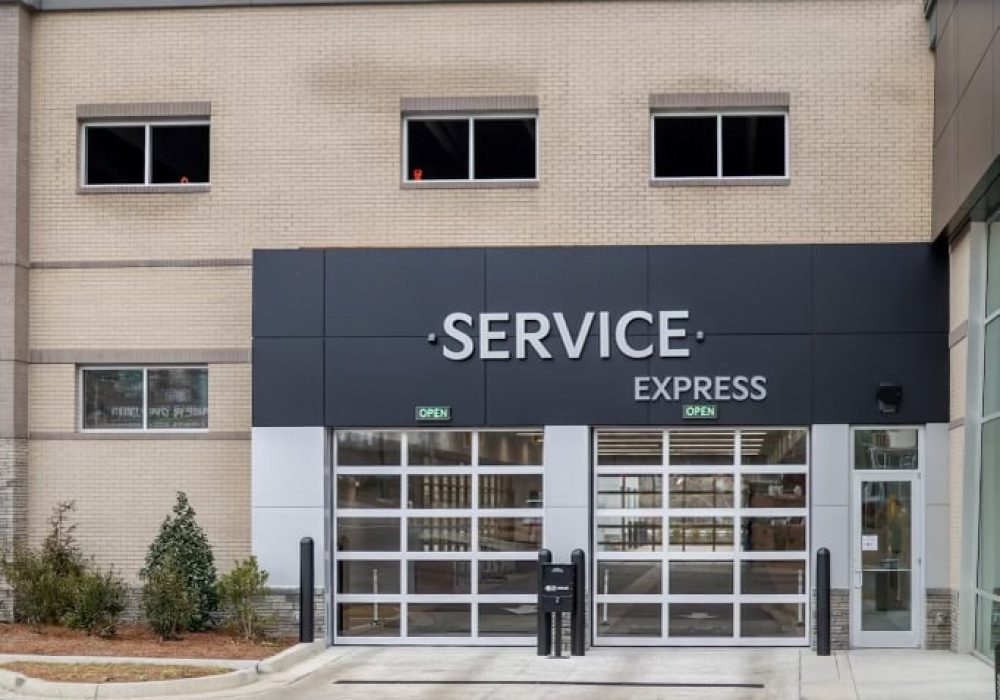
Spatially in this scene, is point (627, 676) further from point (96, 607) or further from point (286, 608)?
point (96, 607)

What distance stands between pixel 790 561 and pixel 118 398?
8.88m

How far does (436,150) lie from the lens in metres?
21.7

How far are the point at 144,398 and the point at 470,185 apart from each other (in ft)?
16.7

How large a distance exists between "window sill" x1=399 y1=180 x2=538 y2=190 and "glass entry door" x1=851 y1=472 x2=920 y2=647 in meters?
5.50

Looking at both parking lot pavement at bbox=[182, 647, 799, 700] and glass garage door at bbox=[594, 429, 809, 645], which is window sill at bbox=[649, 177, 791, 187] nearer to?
glass garage door at bbox=[594, 429, 809, 645]

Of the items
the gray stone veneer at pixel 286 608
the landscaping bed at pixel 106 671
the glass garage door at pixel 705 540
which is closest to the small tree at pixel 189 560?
the gray stone veneer at pixel 286 608

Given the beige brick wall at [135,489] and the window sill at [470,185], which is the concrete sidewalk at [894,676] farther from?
the beige brick wall at [135,489]

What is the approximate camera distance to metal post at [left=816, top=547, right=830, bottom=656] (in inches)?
782

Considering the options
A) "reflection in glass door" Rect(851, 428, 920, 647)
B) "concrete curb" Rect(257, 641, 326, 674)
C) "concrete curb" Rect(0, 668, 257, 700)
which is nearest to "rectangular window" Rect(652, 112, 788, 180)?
"reflection in glass door" Rect(851, 428, 920, 647)

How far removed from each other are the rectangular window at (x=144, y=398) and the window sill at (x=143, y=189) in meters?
2.29

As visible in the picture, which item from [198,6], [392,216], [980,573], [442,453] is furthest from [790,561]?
[198,6]

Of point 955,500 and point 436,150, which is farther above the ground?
point 436,150

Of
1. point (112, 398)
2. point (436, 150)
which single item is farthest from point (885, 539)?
point (112, 398)

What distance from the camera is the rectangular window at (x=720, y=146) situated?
21266 mm
